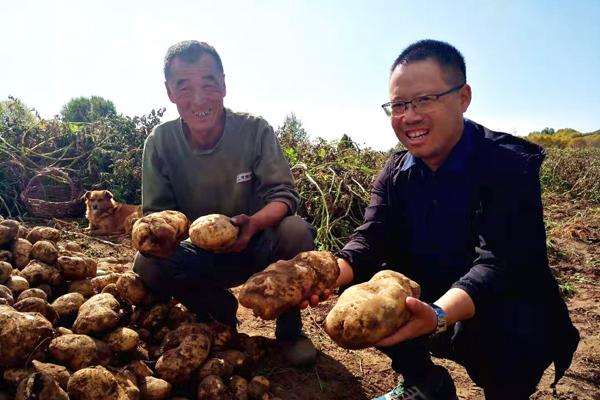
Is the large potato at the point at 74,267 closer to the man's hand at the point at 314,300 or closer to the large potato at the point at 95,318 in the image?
the large potato at the point at 95,318

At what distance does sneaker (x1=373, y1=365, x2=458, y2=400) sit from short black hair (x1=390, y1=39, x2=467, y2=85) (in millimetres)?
1209

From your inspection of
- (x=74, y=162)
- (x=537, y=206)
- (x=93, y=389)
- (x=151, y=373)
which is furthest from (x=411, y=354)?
(x=74, y=162)

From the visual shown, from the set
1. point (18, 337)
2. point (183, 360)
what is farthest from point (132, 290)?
point (18, 337)

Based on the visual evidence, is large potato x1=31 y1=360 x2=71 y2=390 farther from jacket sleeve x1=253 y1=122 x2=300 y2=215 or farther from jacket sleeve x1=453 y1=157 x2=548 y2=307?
jacket sleeve x1=453 y1=157 x2=548 y2=307


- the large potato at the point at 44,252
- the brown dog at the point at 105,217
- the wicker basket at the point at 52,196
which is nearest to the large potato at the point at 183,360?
the large potato at the point at 44,252

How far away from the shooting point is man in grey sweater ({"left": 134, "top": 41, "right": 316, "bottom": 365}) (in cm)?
221

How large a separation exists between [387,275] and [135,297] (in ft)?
4.04

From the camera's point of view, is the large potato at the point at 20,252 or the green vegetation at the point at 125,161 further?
the green vegetation at the point at 125,161

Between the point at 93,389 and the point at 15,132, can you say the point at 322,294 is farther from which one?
the point at 15,132

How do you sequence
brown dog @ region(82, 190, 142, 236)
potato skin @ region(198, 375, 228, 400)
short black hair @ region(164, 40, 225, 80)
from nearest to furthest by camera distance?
potato skin @ region(198, 375, 228, 400) → short black hair @ region(164, 40, 225, 80) → brown dog @ region(82, 190, 142, 236)

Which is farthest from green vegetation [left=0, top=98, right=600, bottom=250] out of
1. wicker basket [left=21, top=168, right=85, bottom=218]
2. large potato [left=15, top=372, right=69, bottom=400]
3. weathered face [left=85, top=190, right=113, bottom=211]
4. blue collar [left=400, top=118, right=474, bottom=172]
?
large potato [left=15, top=372, right=69, bottom=400]

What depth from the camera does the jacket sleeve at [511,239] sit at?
159cm

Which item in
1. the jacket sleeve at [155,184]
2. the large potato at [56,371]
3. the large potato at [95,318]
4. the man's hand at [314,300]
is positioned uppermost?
the jacket sleeve at [155,184]

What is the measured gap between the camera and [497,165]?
1.72 m
